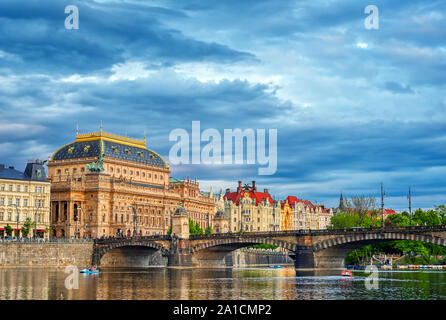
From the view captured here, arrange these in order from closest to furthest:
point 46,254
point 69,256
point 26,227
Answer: point 46,254 < point 69,256 < point 26,227

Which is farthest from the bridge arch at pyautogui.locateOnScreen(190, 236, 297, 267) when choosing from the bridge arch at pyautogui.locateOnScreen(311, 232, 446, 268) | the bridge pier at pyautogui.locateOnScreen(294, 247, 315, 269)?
the bridge arch at pyautogui.locateOnScreen(311, 232, 446, 268)

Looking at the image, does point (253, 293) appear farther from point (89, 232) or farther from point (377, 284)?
point (89, 232)

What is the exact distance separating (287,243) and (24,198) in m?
62.4

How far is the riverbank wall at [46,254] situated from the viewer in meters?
136

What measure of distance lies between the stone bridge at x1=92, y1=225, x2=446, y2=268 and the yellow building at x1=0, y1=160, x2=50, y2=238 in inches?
720

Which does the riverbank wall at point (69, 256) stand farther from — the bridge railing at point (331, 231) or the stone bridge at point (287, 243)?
the bridge railing at point (331, 231)

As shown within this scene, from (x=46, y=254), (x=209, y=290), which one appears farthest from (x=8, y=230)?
(x=209, y=290)

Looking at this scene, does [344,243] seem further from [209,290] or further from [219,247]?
[209,290]

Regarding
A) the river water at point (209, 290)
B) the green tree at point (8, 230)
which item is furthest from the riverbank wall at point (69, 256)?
the river water at point (209, 290)

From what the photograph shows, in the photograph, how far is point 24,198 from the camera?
158 metres

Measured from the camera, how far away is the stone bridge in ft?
382

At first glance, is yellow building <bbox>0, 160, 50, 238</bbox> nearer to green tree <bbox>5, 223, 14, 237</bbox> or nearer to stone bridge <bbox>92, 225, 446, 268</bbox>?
green tree <bbox>5, 223, 14, 237</bbox>
